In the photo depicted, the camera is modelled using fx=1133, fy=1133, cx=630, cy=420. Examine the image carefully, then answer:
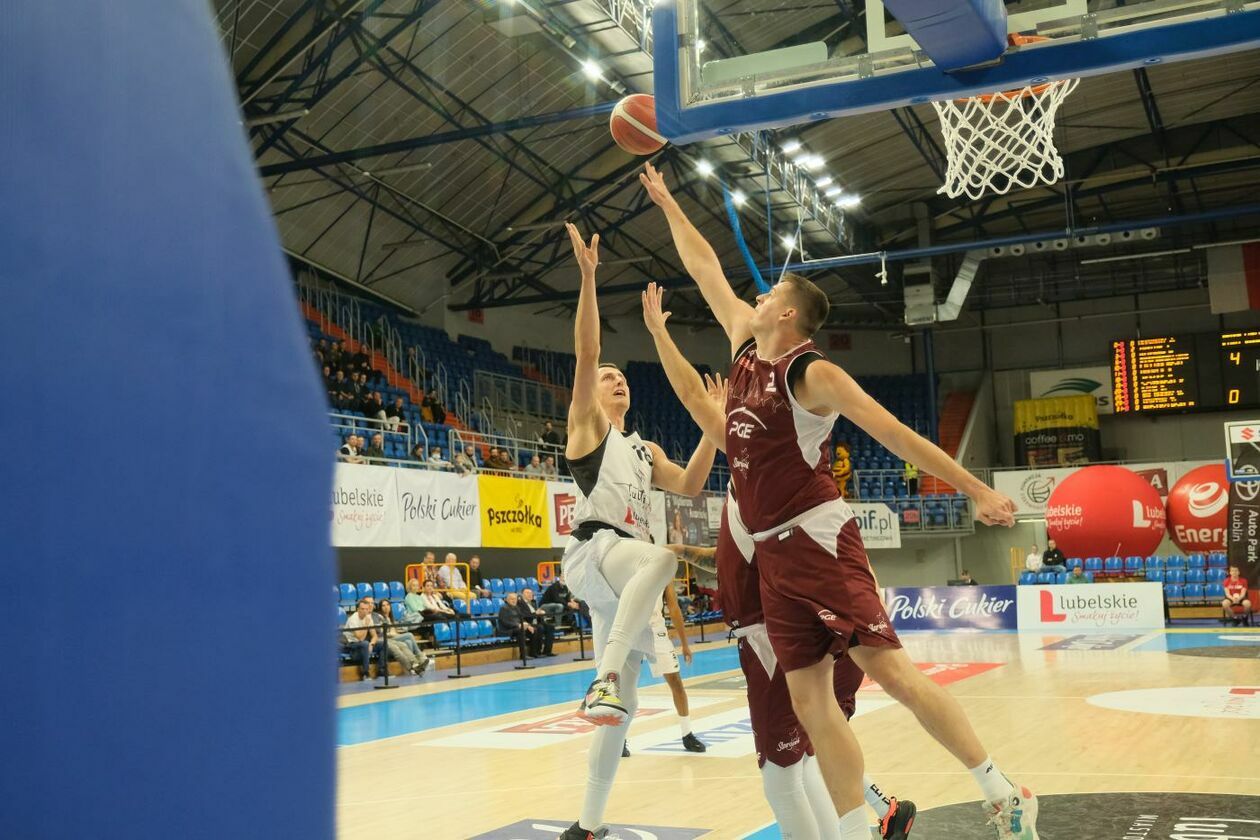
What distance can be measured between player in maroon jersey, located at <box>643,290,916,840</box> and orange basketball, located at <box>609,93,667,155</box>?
2100 millimetres

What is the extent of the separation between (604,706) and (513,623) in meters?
13.2

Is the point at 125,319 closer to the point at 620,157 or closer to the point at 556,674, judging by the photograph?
the point at 556,674

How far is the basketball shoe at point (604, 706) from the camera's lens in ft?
13.7

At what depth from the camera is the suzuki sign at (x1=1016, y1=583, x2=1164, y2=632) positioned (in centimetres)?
2034

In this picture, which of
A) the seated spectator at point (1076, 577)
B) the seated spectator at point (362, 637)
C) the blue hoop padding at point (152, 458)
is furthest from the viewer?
the seated spectator at point (1076, 577)

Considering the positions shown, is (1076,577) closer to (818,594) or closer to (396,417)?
(396,417)

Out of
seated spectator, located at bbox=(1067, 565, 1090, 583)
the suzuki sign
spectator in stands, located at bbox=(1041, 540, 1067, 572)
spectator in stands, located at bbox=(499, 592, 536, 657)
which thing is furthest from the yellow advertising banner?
spectator in stands, located at bbox=(1041, 540, 1067, 572)

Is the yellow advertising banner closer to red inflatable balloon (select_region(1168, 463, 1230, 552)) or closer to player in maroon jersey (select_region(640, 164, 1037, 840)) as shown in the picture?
red inflatable balloon (select_region(1168, 463, 1230, 552))

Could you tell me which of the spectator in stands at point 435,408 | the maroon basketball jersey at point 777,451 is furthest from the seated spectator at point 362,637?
the maroon basketball jersey at point 777,451

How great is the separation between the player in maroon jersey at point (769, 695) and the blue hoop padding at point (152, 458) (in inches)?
129

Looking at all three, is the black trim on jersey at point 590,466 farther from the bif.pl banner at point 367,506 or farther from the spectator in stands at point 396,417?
the spectator in stands at point 396,417

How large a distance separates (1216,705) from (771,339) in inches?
286

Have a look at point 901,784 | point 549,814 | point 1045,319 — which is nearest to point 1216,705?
point 901,784

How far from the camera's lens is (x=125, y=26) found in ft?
2.52
